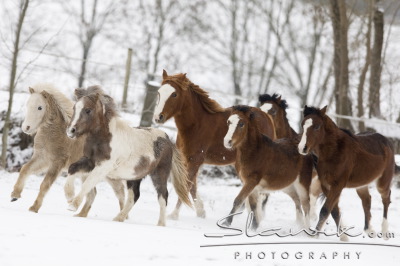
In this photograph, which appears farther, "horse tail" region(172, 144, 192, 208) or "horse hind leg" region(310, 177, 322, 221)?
"horse hind leg" region(310, 177, 322, 221)

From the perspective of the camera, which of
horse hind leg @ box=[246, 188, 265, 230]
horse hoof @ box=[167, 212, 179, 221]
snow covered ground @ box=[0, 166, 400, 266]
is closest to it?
snow covered ground @ box=[0, 166, 400, 266]

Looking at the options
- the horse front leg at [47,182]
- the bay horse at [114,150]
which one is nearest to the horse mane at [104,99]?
the bay horse at [114,150]

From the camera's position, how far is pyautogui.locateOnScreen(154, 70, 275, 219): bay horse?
9.48 m

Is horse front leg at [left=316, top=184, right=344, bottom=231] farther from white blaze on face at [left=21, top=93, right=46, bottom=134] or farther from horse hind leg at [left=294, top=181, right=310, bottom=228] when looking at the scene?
white blaze on face at [left=21, top=93, right=46, bottom=134]

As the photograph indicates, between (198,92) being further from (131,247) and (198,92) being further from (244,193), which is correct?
(131,247)

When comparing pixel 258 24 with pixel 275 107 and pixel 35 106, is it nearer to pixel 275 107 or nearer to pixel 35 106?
pixel 275 107

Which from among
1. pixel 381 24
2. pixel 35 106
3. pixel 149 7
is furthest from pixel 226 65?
pixel 35 106

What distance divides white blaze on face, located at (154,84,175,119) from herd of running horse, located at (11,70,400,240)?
0.5 inches

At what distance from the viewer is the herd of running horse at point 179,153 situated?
755 centimetres

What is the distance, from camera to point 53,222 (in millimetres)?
6336

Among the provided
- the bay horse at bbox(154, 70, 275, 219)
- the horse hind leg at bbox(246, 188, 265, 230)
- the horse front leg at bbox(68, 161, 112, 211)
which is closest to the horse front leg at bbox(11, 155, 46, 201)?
the horse front leg at bbox(68, 161, 112, 211)

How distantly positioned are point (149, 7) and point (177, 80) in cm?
1594

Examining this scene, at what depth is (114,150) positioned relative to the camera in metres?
7.57

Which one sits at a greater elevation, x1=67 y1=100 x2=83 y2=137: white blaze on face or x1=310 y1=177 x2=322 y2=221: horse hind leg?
x1=67 y1=100 x2=83 y2=137: white blaze on face
